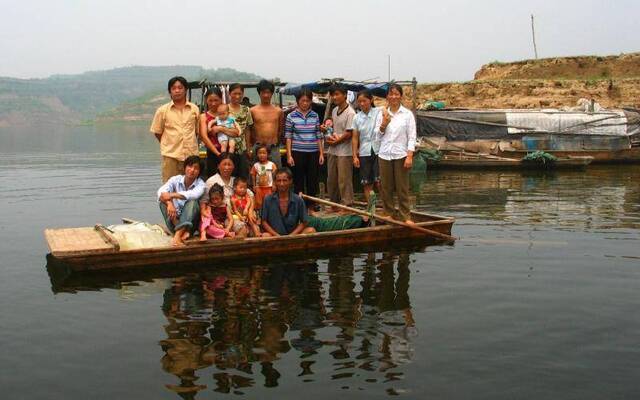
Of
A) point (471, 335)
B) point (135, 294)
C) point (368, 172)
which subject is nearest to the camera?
point (471, 335)

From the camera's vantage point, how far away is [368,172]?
30.5 feet

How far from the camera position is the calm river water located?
14.6 feet

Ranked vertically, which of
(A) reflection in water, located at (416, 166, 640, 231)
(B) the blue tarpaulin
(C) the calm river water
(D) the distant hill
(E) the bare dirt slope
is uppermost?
(D) the distant hill

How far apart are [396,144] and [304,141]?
1.39m

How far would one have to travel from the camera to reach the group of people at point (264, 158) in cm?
757

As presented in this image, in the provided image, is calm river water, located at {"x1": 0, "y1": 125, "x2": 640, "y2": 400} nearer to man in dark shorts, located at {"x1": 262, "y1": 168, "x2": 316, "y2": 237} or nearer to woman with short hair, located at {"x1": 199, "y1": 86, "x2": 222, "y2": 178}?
man in dark shorts, located at {"x1": 262, "y1": 168, "x2": 316, "y2": 237}

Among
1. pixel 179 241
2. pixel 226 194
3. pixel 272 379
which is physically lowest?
pixel 272 379

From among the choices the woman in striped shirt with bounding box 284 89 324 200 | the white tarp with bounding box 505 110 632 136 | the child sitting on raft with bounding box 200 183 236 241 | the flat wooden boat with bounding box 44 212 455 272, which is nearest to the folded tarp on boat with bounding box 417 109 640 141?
the white tarp with bounding box 505 110 632 136

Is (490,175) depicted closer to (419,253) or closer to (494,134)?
(494,134)

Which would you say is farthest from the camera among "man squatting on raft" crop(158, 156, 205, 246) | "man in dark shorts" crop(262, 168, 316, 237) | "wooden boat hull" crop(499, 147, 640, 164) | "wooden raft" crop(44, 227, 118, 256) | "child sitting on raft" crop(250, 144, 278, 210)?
"wooden boat hull" crop(499, 147, 640, 164)

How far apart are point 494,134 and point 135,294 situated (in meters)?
17.1

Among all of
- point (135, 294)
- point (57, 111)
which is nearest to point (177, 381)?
point (135, 294)

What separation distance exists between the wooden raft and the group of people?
79 centimetres

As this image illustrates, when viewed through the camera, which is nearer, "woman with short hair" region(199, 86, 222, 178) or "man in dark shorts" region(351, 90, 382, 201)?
"woman with short hair" region(199, 86, 222, 178)
